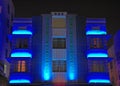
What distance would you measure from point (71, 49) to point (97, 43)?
332 centimetres

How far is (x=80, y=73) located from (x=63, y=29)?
5.97 metres

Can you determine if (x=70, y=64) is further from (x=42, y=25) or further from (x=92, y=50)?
(x=42, y=25)

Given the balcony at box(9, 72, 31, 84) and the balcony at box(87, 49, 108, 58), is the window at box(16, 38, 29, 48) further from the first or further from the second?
the balcony at box(87, 49, 108, 58)

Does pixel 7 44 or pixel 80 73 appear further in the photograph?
pixel 7 44

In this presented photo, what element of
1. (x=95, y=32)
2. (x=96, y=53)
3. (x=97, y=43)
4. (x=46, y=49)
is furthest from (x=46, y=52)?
(x=95, y=32)

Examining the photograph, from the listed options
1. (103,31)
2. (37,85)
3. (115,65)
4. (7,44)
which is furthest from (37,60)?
(115,65)

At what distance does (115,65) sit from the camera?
45594 mm

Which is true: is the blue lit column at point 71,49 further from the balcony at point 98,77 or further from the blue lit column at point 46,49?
the blue lit column at point 46,49

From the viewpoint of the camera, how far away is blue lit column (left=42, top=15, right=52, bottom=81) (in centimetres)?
3638

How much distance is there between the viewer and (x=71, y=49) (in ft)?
123

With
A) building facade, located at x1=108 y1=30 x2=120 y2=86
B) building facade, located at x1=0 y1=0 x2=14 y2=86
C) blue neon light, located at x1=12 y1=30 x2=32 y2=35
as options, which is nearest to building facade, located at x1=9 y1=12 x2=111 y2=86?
blue neon light, located at x1=12 y1=30 x2=32 y2=35

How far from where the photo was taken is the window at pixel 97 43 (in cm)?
3747

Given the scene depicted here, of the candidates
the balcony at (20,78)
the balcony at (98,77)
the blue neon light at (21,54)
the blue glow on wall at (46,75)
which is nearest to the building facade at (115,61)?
the balcony at (98,77)

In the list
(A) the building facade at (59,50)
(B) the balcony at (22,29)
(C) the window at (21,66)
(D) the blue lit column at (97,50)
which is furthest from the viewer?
(B) the balcony at (22,29)
